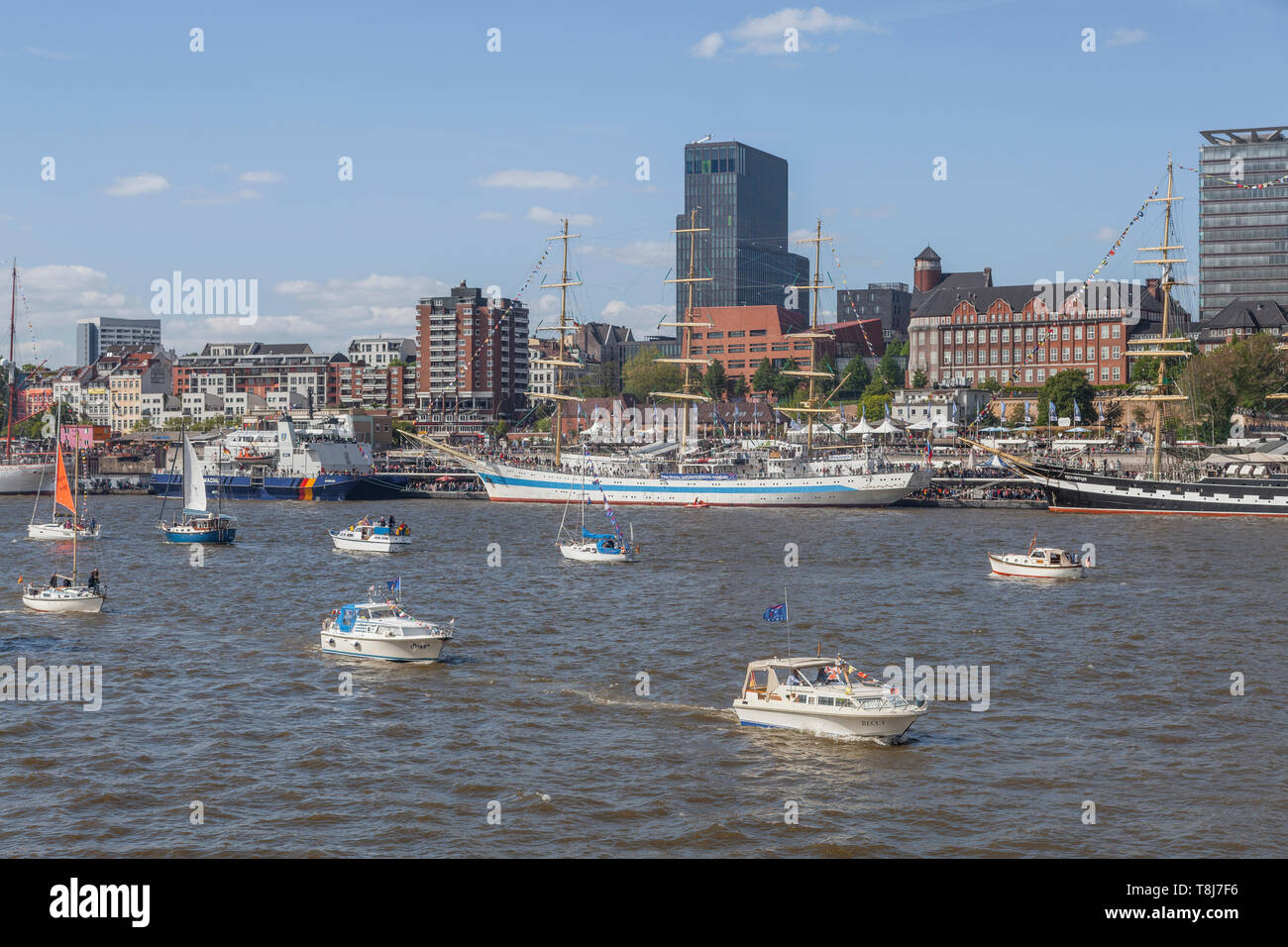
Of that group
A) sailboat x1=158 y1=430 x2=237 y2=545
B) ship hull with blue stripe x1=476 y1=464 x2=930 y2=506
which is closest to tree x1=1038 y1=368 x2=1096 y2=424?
ship hull with blue stripe x1=476 y1=464 x2=930 y2=506

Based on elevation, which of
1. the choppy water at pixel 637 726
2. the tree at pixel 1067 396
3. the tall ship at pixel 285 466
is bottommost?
the choppy water at pixel 637 726

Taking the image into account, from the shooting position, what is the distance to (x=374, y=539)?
7256 centimetres

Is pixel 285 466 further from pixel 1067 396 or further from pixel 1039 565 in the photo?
pixel 1039 565

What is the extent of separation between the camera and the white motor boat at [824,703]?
28.6 metres

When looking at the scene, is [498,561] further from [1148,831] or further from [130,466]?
[130,466]

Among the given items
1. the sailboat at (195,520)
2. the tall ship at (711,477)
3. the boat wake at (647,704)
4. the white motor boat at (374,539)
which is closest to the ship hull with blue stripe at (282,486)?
the tall ship at (711,477)

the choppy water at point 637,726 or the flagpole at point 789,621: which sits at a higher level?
the flagpole at point 789,621

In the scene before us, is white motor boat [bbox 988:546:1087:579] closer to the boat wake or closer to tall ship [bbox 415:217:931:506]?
the boat wake

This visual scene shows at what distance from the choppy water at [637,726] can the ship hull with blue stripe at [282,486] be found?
67.6 m

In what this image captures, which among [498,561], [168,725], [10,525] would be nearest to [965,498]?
[498,561]

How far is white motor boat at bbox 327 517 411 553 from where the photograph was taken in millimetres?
72375

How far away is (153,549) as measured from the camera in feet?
247

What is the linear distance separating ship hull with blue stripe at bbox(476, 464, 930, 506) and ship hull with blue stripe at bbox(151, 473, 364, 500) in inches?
565

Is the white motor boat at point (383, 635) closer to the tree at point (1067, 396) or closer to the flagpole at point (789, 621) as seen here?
the flagpole at point (789, 621)
